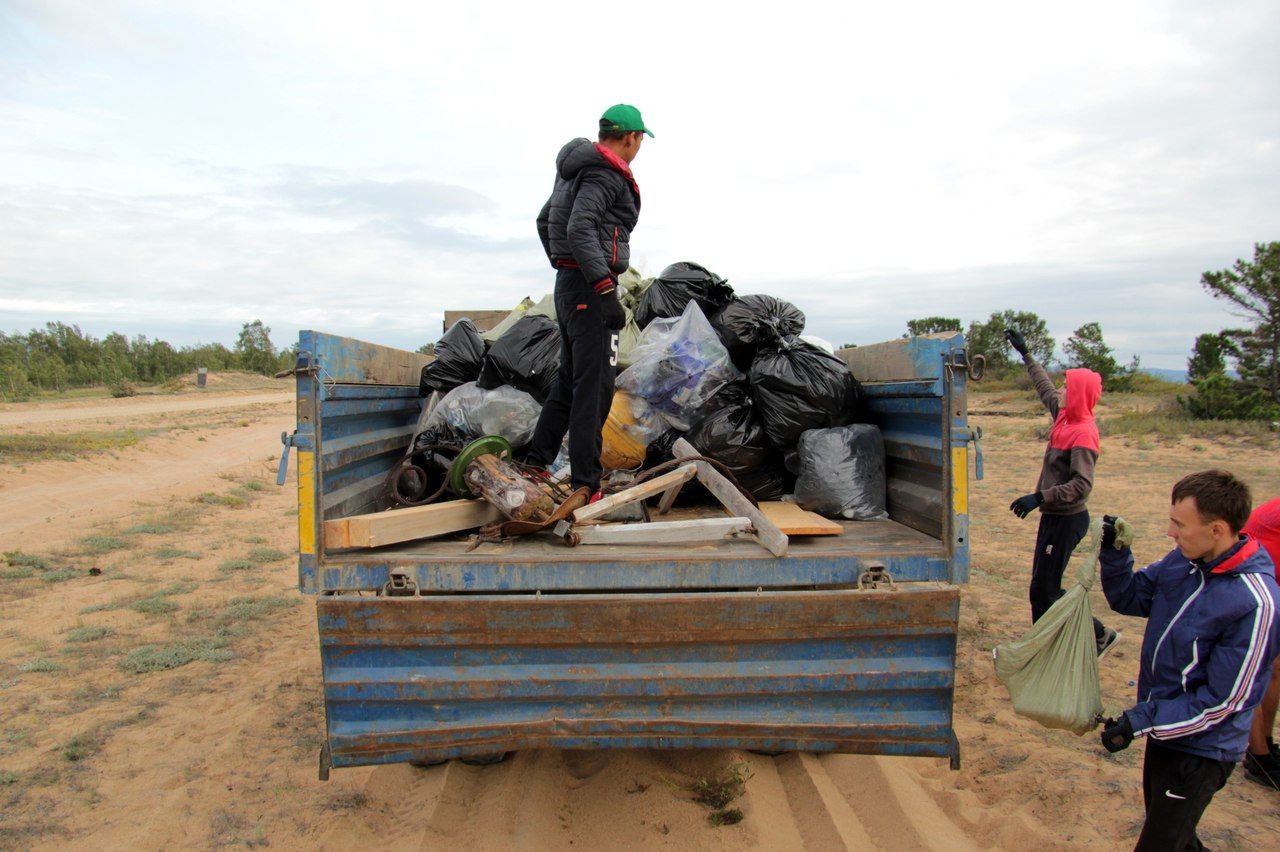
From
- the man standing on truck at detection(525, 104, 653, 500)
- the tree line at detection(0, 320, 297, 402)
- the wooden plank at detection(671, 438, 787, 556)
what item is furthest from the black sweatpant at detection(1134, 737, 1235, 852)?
the tree line at detection(0, 320, 297, 402)

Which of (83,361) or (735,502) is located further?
(83,361)

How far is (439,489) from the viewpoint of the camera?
3004 mm

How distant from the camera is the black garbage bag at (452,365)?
3.88m

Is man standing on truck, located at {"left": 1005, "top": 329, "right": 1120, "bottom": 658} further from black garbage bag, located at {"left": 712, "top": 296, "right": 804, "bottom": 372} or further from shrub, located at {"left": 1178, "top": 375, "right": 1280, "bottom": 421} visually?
shrub, located at {"left": 1178, "top": 375, "right": 1280, "bottom": 421}

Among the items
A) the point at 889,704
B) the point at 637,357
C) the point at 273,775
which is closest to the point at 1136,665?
the point at 889,704

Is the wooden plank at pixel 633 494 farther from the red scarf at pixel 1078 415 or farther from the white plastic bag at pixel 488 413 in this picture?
the red scarf at pixel 1078 415

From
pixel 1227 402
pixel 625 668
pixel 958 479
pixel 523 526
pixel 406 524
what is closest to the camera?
pixel 625 668

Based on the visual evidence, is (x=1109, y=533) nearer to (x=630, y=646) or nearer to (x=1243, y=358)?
(x=630, y=646)

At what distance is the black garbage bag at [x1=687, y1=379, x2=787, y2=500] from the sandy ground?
113 centimetres

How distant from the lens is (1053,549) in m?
3.76

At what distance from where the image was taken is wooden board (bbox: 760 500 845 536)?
260cm

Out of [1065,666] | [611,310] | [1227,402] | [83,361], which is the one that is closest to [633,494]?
[611,310]

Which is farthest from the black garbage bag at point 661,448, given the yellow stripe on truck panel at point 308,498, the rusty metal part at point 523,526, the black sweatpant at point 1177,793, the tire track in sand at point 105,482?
the tire track in sand at point 105,482

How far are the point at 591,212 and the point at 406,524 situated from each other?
1394mm
